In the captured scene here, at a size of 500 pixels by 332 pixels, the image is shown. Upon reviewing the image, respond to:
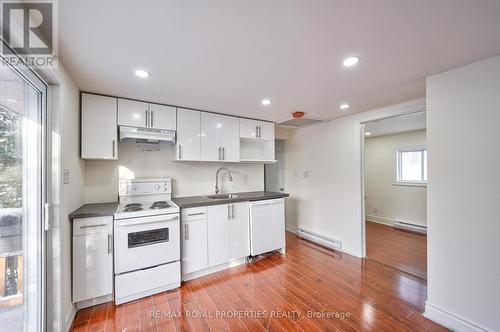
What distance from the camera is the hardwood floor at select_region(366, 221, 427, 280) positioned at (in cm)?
284

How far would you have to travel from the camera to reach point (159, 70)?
180cm

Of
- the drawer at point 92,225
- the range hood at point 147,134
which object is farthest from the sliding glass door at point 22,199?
the range hood at point 147,134

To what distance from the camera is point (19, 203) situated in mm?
1301

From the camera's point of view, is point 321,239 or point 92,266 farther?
point 321,239

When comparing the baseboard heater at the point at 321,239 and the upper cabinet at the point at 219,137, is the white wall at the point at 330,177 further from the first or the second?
the upper cabinet at the point at 219,137

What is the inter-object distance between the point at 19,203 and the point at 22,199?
5cm

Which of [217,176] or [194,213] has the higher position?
[217,176]

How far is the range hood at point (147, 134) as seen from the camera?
2.44 metres

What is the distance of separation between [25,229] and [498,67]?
A: 12.2ft

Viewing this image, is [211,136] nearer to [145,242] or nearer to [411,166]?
[145,242]

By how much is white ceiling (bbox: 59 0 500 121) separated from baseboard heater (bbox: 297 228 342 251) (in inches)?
97.6

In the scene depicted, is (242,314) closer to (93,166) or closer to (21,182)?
(21,182)

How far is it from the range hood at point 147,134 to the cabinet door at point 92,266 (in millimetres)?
1154

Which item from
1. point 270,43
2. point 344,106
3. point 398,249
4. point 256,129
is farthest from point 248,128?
point 398,249
